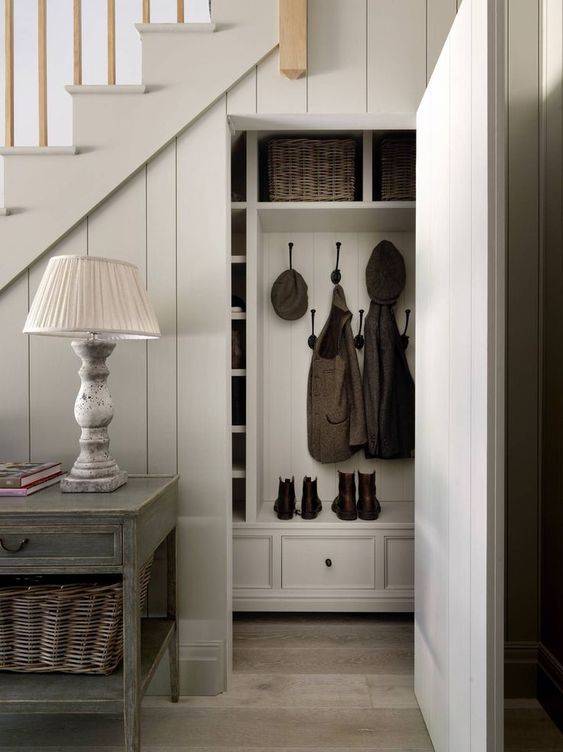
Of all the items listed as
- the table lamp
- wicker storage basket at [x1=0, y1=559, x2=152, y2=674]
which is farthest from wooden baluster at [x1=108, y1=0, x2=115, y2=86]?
wicker storage basket at [x1=0, y1=559, x2=152, y2=674]

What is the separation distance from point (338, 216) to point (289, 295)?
432mm

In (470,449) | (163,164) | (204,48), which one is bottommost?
(470,449)

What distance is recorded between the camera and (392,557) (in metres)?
2.24

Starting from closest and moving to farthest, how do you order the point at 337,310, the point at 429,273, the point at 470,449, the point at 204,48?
the point at 470,449
the point at 429,273
the point at 204,48
the point at 337,310

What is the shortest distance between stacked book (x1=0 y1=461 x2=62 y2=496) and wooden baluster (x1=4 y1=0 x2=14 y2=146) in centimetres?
108

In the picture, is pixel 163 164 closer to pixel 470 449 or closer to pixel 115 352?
pixel 115 352

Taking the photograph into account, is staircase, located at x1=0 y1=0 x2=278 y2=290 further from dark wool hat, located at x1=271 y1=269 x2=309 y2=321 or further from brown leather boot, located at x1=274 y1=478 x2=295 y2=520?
brown leather boot, located at x1=274 y1=478 x2=295 y2=520

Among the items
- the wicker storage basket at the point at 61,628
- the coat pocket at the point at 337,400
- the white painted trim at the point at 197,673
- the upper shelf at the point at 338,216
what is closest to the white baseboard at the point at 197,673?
the white painted trim at the point at 197,673

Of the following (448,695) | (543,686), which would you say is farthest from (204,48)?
(543,686)

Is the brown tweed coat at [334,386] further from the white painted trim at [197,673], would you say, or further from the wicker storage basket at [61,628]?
the wicker storage basket at [61,628]

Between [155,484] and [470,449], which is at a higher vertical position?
[470,449]

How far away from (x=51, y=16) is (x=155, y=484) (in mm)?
2380

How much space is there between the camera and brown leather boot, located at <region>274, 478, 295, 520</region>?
2.31 m

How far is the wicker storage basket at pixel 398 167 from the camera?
7.45ft
